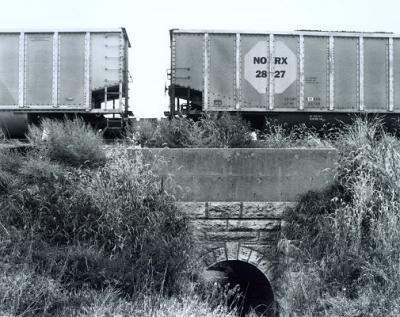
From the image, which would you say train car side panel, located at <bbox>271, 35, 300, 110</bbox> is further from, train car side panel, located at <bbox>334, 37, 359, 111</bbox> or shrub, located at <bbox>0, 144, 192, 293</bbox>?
shrub, located at <bbox>0, 144, 192, 293</bbox>

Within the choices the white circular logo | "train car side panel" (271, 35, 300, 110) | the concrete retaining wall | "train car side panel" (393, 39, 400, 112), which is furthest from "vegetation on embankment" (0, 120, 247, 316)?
"train car side panel" (393, 39, 400, 112)

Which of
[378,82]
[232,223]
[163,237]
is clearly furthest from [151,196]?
[378,82]

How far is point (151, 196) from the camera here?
25.3ft

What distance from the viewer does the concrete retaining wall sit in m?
8.38

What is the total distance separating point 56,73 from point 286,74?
21.1 feet

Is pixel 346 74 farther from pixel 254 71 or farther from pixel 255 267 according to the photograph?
pixel 255 267

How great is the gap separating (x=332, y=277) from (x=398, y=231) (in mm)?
1185

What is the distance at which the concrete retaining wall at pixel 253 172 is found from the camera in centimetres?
838

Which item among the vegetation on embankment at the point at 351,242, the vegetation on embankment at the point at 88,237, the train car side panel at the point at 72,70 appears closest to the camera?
the vegetation on embankment at the point at 88,237

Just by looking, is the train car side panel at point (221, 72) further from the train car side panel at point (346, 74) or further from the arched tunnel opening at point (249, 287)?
the arched tunnel opening at point (249, 287)

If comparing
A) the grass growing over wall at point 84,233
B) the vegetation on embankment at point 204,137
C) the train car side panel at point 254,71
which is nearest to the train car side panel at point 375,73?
the train car side panel at point 254,71

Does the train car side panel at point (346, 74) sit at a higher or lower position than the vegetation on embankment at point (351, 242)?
higher

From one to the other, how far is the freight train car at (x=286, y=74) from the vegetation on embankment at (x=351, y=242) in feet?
17.9

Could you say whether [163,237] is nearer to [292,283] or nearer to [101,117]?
[292,283]
